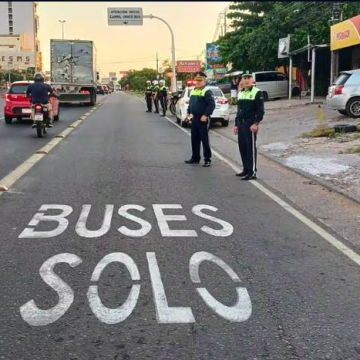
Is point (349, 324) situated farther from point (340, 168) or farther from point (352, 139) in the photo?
point (352, 139)

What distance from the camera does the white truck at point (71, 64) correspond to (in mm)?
32500

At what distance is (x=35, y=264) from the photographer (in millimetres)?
4781

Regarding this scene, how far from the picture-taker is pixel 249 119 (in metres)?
9.18

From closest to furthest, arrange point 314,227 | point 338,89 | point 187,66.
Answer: point 314,227, point 338,89, point 187,66

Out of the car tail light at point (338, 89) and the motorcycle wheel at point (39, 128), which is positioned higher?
the car tail light at point (338, 89)

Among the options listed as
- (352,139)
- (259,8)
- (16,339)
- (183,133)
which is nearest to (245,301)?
(16,339)

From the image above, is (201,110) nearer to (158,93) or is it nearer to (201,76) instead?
(201,76)

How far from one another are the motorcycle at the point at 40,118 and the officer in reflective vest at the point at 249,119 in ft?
23.5

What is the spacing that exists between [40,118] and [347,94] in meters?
9.79

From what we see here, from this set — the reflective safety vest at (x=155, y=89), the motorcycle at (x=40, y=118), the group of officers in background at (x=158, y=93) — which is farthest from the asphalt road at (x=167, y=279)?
the reflective safety vest at (x=155, y=89)

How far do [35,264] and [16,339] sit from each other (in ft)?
4.67

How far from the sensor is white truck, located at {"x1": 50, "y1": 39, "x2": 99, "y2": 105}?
107ft

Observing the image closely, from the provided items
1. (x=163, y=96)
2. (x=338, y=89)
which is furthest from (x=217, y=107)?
(x=163, y=96)

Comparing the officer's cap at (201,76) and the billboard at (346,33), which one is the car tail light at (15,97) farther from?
the billboard at (346,33)
